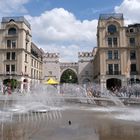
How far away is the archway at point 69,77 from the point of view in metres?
90.2

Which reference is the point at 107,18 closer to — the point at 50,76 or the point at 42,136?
the point at 50,76

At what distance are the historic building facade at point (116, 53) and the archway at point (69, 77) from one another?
34.5 m

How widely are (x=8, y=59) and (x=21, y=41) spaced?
508 centimetres

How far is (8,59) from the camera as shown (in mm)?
60750

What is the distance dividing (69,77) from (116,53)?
35.2 metres

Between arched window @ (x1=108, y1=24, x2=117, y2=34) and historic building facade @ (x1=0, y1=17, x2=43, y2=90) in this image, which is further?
historic building facade @ (x1=0, y1=17, x2=43, y2=90)

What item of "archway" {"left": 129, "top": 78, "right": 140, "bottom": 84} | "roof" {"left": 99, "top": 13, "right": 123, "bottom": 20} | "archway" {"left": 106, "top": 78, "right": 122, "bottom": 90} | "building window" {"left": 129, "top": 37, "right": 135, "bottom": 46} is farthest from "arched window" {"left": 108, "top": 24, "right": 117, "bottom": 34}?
"archway" {"left": 129, "top": 78, "right": 140, "bottom": 84}

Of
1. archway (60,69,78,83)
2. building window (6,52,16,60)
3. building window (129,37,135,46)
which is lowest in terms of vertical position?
archway (60,69,78,83)

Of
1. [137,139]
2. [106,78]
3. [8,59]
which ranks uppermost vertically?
[8,59]

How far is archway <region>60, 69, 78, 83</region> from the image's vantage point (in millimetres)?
90188

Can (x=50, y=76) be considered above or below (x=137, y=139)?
above

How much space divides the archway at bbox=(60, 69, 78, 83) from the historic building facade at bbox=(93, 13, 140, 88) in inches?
1359

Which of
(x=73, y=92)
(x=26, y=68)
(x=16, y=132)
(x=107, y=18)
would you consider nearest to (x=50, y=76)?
(x=26, y=68)

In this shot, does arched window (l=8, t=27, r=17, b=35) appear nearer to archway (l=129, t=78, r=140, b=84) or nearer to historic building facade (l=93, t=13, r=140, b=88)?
historic building facade (l=93, t=13, r=140, b=88)
